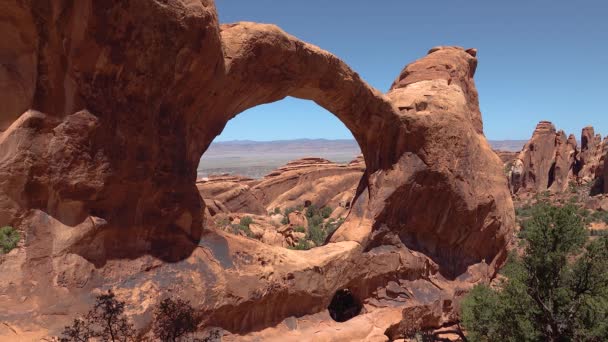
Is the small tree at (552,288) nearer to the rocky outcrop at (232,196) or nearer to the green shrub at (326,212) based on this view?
the rocky outcrop at (232,196)

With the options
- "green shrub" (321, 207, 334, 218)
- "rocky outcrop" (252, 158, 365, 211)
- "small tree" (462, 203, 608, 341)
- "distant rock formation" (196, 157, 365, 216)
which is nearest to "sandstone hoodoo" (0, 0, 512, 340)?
"small tree" (462, 203, 608, 341)

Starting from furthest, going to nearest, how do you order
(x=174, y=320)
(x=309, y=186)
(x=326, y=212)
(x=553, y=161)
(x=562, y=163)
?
(x=553, y=161), (x=562, y=163), (x=309, y=186), (x=326, y=212), (x=174, y=320)

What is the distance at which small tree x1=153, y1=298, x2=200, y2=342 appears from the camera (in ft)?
16.8

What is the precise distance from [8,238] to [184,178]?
2.72 metres

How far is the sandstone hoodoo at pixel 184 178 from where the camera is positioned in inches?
Result: 233

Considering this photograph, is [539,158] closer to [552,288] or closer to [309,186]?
[309,186]

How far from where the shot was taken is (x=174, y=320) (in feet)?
16.9

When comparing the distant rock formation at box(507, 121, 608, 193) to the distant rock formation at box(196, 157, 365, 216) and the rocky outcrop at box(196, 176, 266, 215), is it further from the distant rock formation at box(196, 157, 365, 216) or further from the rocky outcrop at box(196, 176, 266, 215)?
the rocky outcrop at box(196, 176, 266, 215)

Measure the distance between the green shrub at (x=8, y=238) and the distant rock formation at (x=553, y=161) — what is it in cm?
4857

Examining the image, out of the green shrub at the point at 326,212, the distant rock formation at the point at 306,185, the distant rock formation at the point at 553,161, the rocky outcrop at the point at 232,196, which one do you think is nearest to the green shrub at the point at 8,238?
the rocky outcrop at the point at 232,196

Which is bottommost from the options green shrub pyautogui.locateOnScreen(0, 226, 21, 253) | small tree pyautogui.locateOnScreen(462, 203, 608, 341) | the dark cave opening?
the dark cave opening

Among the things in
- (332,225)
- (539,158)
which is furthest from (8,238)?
(539,158)

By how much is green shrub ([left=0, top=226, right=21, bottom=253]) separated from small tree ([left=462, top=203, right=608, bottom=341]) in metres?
8.47

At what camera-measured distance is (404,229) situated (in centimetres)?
1138
